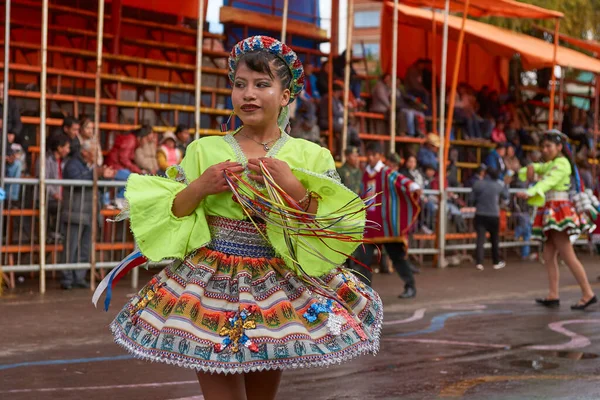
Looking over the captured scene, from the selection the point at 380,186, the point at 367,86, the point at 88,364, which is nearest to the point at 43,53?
the point at 380,186

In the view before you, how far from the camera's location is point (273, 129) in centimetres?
433

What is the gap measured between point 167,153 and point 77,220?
2100mm

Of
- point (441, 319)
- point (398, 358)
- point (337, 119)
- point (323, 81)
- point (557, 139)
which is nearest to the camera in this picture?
point (398, 358)

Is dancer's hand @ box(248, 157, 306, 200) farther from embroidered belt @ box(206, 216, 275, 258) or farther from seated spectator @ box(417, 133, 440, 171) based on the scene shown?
seated spectator @ box(417, 133, 440, 171)

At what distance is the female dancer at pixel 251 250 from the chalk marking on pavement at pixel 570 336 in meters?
4.66

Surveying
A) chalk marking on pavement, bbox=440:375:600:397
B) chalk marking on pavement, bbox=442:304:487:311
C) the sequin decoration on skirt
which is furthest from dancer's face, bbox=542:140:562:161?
chalk marking on pavement, bbox=440:375:600:397

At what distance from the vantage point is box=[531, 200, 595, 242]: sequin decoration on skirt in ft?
37.0

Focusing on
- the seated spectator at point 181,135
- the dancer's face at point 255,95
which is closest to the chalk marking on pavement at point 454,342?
the dancer's face at point 255,95

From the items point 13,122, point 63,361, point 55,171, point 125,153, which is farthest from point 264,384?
point 125,153

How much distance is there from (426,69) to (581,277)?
1027 cm

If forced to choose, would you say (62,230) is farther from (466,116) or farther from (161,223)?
(466,116)

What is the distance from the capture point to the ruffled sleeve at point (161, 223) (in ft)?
13.5

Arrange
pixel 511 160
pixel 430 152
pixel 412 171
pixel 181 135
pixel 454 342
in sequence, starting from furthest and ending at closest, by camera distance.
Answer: pixel 511 160 → pixel 430 152 → pixel 412 171 → pixel 181 135 → pixel 454 342

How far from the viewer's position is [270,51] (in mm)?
4188
